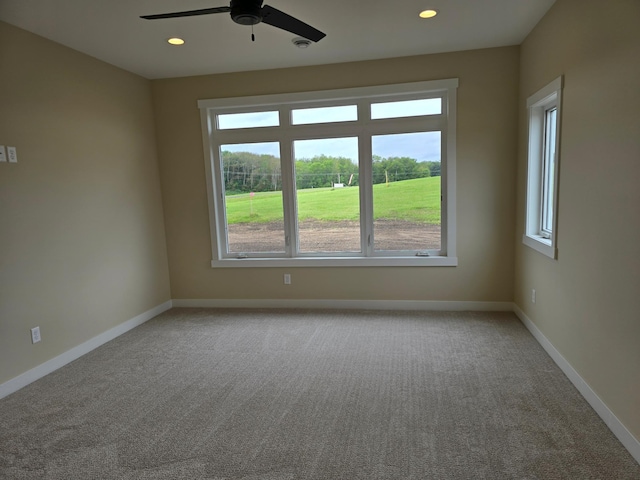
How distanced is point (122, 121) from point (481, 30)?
139 inches

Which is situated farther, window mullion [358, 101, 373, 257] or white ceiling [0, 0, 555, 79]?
window mullion [358, 101, 373, 257]

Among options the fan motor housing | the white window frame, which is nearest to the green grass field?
the white window frame

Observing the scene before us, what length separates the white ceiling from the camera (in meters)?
2.72

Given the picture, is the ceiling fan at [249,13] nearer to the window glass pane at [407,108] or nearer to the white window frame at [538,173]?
the window glass pane at [407,108]

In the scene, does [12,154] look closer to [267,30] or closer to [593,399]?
[267,30]

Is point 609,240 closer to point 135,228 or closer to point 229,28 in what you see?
point 229,28

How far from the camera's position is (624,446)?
2008mm

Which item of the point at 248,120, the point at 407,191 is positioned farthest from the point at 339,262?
the point at 248,120

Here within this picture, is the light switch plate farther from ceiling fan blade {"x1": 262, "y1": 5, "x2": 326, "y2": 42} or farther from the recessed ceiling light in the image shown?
the recessed ceiling light

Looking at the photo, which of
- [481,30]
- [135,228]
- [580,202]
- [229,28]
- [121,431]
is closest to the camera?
[121,431]

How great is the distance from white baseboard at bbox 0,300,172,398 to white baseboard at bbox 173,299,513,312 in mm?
573

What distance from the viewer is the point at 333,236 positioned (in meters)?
4.50

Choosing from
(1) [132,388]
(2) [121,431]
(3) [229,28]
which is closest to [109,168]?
(3) [229,28]

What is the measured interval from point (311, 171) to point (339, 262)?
42.7 inches
